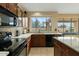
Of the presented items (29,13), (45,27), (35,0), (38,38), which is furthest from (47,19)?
(35,0)

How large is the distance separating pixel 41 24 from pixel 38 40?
3.51 ft

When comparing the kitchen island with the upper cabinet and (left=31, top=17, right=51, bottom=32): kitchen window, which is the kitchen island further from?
(left=31, top=17, right=51, bottom=32): kitchen window

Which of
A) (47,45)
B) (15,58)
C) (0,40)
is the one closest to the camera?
(15,58)

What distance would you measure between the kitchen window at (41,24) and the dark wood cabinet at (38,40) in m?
0.70

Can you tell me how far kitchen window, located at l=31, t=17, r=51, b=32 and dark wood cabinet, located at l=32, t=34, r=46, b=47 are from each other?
0.70 metres

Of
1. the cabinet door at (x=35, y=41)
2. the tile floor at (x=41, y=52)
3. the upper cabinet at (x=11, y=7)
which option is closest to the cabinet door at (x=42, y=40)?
the cabinet door at (x=35, y=41)

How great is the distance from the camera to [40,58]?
3.10 ft

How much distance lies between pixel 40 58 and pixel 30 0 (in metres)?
0.39

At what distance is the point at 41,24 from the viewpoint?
7.62 metres

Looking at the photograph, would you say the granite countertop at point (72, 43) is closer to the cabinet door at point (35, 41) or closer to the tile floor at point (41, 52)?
the tile floor at point (41, 52)

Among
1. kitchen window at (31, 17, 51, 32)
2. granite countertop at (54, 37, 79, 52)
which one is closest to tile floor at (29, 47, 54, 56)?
kitchen window at (31, 17, 51, 32)

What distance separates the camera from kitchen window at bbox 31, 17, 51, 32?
7596mm

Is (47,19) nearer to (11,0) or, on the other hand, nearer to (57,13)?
(57,13)

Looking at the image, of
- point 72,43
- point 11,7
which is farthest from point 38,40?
point 72,43
